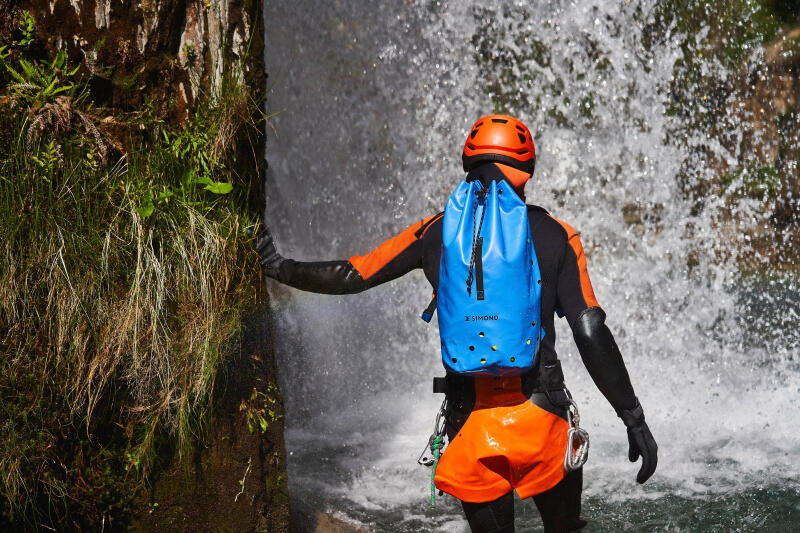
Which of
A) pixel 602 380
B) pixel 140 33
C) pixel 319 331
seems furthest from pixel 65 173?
pixel 319 331

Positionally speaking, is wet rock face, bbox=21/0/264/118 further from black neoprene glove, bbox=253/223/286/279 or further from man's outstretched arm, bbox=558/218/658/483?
man's outstretched arm, bbox=558/218/658/483

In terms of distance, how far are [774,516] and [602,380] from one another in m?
2.56

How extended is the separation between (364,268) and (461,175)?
195 inches

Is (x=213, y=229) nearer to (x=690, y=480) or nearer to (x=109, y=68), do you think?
(x=109, y=68)

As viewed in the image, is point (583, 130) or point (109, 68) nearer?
point (109, 68)

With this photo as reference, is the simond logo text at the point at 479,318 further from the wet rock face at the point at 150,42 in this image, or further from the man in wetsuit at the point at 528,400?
the wet rock face at the point at 150,42

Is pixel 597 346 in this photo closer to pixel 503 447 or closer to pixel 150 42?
pixel 503 447

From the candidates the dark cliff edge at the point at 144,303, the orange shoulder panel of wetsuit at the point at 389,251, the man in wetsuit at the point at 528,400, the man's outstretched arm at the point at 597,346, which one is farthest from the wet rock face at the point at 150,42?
the man's outstretched arm at the point at 597,346

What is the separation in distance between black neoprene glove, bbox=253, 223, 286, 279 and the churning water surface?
14.5 ft

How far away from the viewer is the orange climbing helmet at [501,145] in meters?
2.70

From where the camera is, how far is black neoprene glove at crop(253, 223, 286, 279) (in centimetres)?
300

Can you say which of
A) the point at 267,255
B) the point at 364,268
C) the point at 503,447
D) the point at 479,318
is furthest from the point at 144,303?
the point at 503,447

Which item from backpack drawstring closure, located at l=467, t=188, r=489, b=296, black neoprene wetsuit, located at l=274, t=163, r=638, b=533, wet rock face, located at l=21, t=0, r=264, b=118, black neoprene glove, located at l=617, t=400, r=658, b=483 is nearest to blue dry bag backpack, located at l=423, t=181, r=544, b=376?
backpack drawstring closure, located at l=467, t=188, r=489, b=296

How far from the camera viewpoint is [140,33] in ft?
9.50
